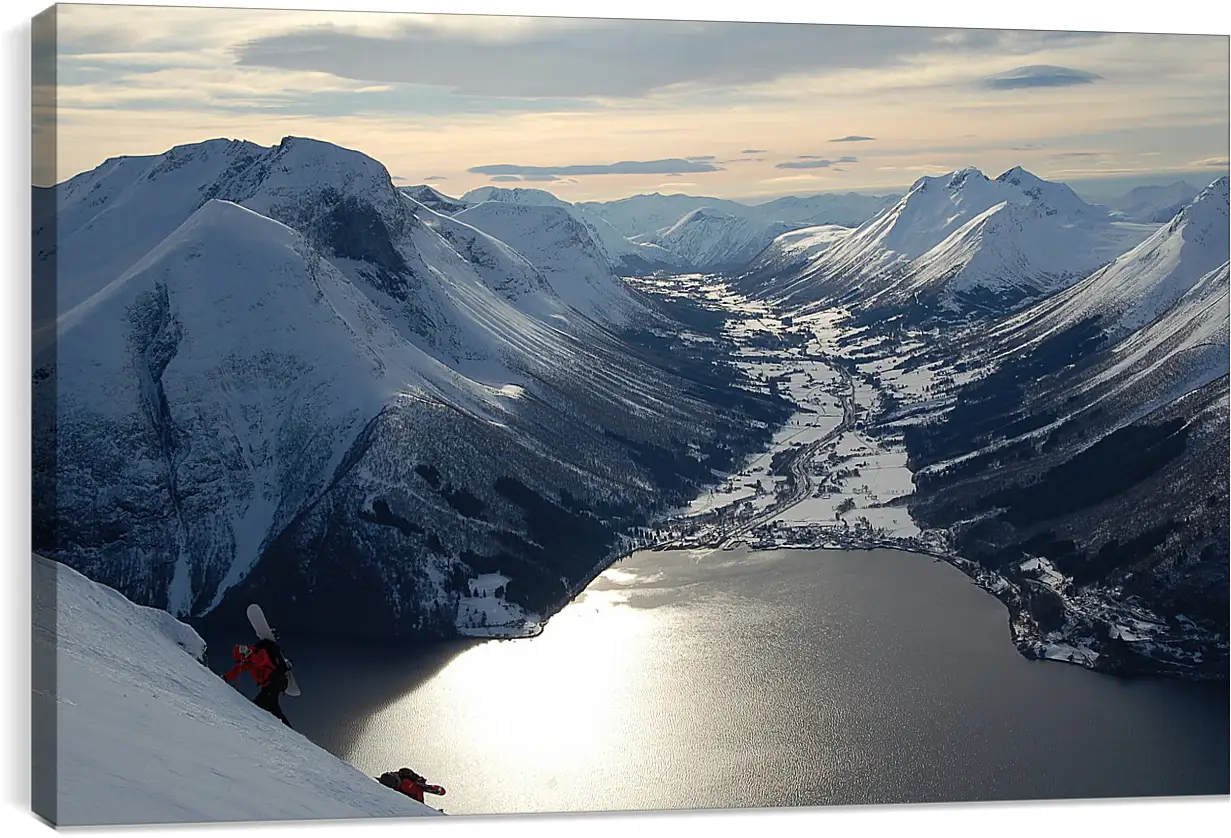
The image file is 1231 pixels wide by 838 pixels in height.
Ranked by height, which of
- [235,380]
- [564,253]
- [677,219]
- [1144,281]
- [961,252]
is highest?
[677,219]

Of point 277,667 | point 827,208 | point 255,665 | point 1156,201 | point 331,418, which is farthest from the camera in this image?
point 331,418

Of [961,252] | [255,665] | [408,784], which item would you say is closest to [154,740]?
[255,665]

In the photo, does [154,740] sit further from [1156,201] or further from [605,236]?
[1156,201]

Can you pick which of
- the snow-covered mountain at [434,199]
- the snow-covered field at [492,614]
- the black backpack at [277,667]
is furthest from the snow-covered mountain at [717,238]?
the black backpack at [277,667]

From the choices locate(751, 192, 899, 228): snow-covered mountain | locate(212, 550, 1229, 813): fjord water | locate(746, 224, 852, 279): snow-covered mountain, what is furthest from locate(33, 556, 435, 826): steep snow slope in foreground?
locate(746, 224, 852, 279): snow-covered mountain

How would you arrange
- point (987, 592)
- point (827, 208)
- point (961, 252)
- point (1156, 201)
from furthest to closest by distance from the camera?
point (961, 252) → point (987, 592) → point (827, 208) → point (1156, 201)

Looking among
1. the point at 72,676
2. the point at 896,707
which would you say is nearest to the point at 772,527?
the point at 896,707

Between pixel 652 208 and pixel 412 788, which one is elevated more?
pixel 652 208

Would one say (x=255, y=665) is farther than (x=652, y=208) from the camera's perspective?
No
